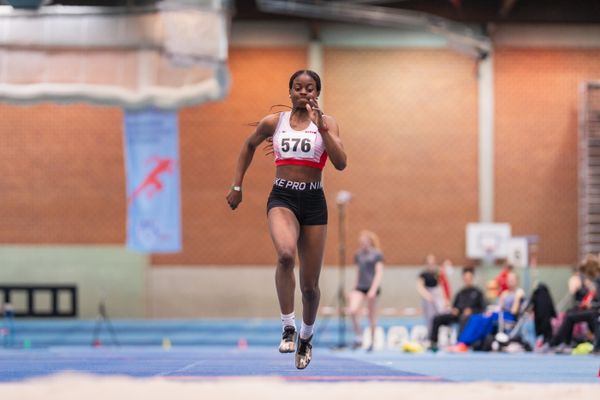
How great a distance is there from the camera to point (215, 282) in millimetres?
24250

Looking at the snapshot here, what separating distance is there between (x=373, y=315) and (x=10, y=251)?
1012 cm

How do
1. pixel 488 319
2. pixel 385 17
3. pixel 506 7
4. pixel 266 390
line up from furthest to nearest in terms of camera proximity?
pixel 506 7, pixel 385 17, pixel 488 319, pixel 266 390

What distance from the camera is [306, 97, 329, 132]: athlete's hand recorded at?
6723mm

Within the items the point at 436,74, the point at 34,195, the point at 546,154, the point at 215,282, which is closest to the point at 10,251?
the point at 34,195

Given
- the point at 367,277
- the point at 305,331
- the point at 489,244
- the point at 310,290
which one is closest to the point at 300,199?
the point at 310,290

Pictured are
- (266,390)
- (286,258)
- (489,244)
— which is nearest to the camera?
(266,390)

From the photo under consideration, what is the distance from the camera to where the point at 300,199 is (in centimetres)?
698

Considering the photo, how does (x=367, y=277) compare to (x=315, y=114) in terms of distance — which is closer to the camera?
(x=315, y=114)

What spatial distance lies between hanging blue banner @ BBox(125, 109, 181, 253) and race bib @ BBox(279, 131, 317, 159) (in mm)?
11600

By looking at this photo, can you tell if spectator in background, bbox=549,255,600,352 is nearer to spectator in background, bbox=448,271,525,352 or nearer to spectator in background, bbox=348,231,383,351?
spectator in background, bbox=448,271,525,352

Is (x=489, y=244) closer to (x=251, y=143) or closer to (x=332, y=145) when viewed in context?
(x=251, y=143)

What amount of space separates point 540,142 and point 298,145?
1804cm

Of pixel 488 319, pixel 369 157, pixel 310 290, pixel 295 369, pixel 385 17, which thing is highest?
pixel 385 17

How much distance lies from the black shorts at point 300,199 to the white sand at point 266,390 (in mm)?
1065
